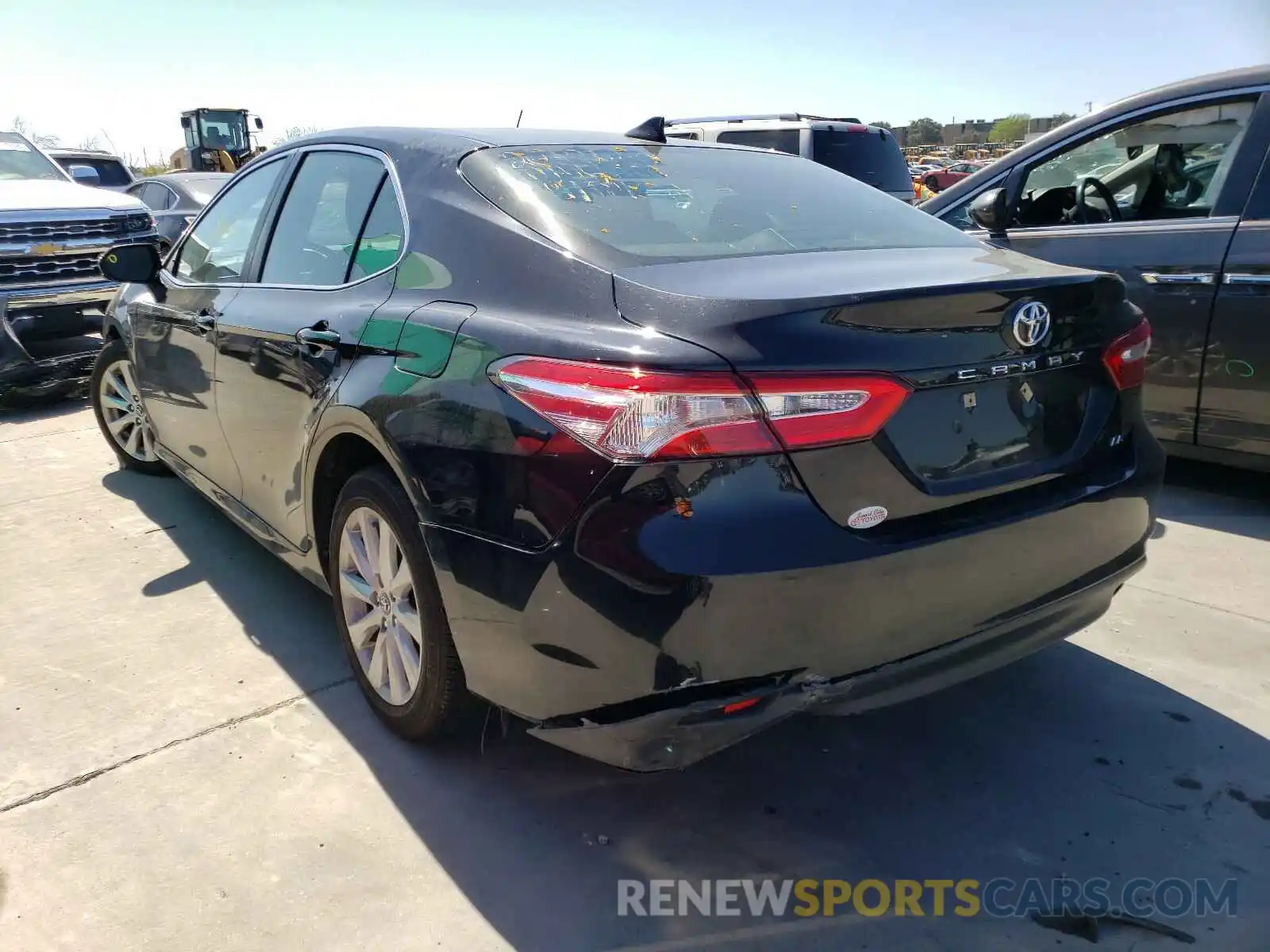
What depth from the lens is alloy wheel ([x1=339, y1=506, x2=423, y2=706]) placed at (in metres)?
2.58

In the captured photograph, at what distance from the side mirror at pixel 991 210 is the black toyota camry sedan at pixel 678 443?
5.14 ft

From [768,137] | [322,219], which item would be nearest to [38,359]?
[322,219]

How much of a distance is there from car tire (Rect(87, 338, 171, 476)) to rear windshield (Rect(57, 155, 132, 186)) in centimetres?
879

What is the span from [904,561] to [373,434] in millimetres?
1324

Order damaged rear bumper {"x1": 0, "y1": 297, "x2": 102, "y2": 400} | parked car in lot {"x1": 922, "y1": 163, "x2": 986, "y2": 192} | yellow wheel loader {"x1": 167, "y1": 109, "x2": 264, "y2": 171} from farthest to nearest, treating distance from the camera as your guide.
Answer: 1. yellow wheel loader {"x1": 167, "y1": 109, "x2": 264, "y2": 171}
2. parked car in lot {"x1": 922, "y1": 163, "x2": 986, "y2": 192}
3. damaged rear bumper {"x1": 0, "y1": 297, "x2": 102, "y2": 400}

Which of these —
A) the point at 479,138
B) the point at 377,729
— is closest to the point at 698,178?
the point at 479,138

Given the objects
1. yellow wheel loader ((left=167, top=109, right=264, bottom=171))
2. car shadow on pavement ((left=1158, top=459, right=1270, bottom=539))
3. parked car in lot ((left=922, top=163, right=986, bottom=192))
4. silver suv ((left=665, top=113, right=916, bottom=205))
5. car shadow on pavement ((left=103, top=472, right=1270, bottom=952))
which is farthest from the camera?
yellow wheel loader ((left=167, top=109, right=264, bottom=171))

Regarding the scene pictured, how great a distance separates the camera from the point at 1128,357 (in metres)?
2.53

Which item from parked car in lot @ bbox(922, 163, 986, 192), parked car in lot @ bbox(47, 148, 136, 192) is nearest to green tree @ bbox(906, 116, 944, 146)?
parked car in lot @ bbox(922, 163, 986, 192)

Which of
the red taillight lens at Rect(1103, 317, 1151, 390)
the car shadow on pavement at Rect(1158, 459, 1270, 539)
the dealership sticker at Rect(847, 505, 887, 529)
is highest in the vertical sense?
the red taillight lens at Rect(1103, 317, 1151, 390)

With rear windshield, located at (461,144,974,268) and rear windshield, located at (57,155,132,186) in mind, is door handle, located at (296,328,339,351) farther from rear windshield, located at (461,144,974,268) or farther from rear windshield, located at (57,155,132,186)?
rear windshield, located at (57,155,132,186)

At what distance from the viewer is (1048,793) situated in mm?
2520

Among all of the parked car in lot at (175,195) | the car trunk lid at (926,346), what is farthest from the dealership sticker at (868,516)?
the parked car in lot at (175,195)

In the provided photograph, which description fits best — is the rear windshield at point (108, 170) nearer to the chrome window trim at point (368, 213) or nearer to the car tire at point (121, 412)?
the car tire at point (121, 412)
